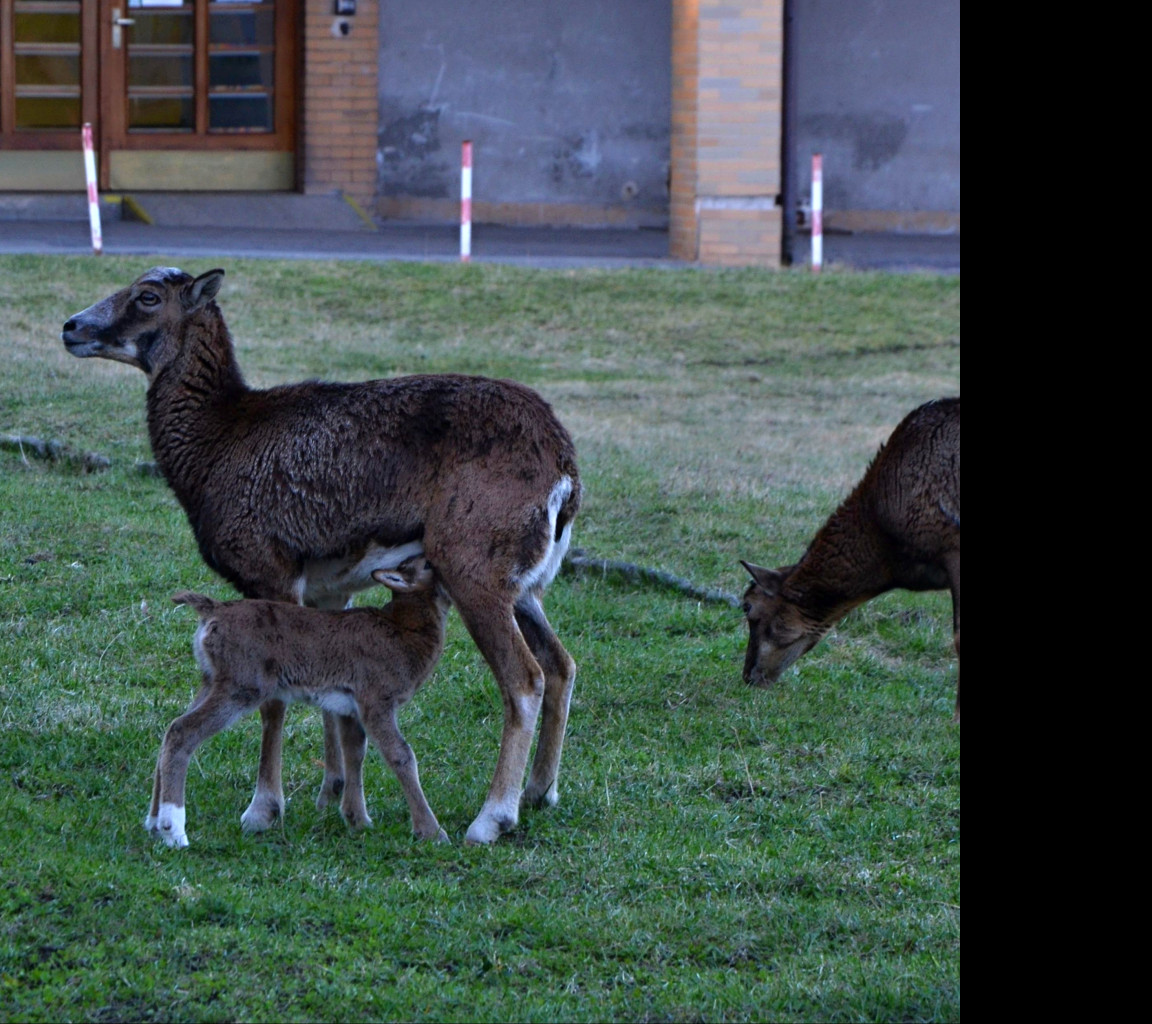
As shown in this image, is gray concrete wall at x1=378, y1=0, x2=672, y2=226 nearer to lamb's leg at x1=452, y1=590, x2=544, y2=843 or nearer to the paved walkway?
the paved walkway

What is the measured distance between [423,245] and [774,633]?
1326 cm

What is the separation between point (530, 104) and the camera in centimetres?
2408

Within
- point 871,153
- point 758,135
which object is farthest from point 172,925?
point 871,153

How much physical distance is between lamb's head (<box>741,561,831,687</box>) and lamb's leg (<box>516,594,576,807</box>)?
1784mm

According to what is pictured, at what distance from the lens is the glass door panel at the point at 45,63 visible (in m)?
21.0

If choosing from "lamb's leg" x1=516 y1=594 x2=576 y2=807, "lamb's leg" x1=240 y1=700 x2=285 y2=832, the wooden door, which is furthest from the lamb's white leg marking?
the wooden door

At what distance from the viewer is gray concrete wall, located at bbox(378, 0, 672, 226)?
23.7m

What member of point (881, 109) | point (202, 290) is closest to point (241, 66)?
point (881, 109)

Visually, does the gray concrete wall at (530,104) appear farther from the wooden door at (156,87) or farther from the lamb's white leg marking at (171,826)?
the lamb's white leg marking at (171,826)

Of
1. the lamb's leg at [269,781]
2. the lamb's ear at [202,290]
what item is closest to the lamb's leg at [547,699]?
the lamb's leg at [269,781]

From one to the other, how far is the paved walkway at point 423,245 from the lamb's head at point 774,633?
10.3 metres

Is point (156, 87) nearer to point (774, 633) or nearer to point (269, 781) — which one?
point (774, 633)
